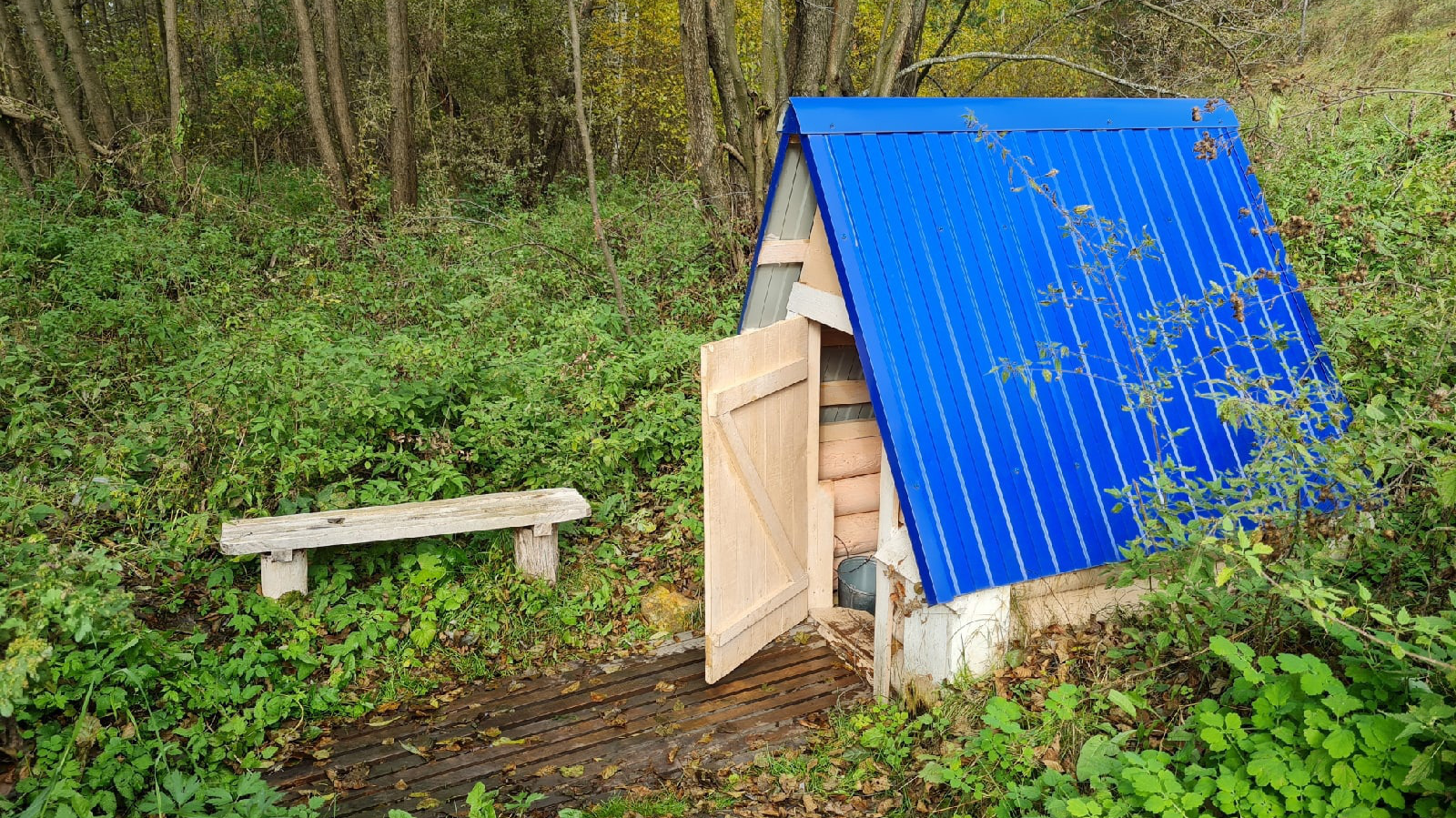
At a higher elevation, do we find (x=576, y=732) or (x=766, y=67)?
(x=766, y=67)

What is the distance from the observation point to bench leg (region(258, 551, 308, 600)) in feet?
17.8

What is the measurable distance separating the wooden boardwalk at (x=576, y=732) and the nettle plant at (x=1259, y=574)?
1967 millimetres

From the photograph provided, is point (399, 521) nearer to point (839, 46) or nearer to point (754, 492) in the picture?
point (754, 492)

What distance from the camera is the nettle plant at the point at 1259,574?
2.89 m

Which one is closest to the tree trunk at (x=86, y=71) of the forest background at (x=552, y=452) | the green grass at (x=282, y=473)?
the forest background at (x=552, y=452)

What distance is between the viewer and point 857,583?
6.16m

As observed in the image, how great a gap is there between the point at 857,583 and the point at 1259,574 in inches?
135

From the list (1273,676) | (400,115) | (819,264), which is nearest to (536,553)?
(819,264)

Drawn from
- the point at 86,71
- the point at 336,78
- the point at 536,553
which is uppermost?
the point at 86,71

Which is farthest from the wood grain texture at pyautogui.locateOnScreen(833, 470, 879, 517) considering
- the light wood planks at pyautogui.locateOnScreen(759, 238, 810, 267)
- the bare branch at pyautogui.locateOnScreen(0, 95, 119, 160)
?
the bare branch at pyautogui.locateOnScreen(0, 95, 119, 160)

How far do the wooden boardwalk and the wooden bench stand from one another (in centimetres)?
93

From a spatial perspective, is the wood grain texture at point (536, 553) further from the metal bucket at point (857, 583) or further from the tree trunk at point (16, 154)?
the tree trunk at point (16, 154)

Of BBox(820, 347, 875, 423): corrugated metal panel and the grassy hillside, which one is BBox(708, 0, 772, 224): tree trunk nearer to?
BBox(820, 347, 875, 423): corrugated metal panel

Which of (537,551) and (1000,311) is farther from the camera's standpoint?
(537,551)
